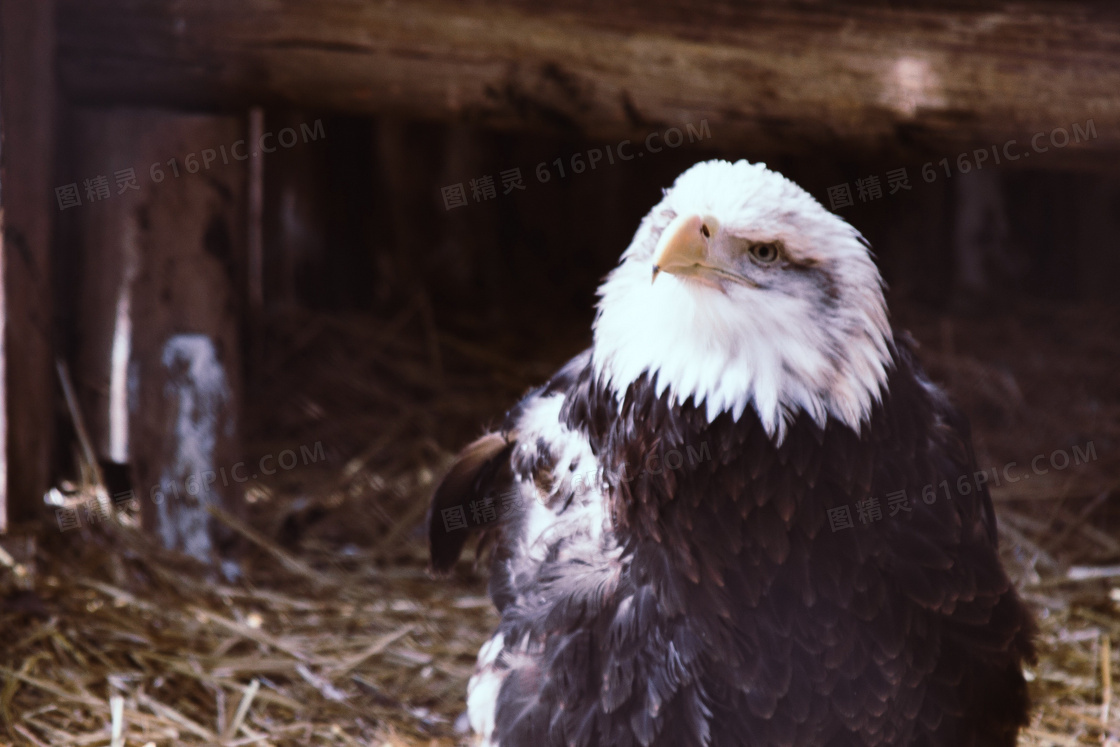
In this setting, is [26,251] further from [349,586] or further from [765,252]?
[765,252]

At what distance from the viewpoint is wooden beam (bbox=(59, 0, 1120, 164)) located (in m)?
3.09

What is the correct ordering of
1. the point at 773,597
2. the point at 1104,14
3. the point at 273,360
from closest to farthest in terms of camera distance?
1. the point at 773,597
2. the point at 1104,14
3. the point at 273,360

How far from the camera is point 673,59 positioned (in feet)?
10.3

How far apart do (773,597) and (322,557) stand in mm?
2112

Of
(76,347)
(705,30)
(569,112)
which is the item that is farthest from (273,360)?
(705,30)

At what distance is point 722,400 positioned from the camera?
181 cm

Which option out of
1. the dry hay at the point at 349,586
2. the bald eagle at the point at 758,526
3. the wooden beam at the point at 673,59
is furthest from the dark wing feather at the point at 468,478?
the wooden beam at the point at 673,59

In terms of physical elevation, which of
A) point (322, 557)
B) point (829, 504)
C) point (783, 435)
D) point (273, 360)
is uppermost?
point (783, 435)

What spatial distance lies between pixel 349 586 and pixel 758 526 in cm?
191

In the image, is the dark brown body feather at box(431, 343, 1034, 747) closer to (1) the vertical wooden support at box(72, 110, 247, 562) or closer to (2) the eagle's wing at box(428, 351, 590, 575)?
(2) the eagle's wing at box(428, 351, 590, 575)

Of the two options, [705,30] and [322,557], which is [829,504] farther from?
[322,557]

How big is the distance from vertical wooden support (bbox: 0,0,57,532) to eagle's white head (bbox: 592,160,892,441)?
2217 millimetres
